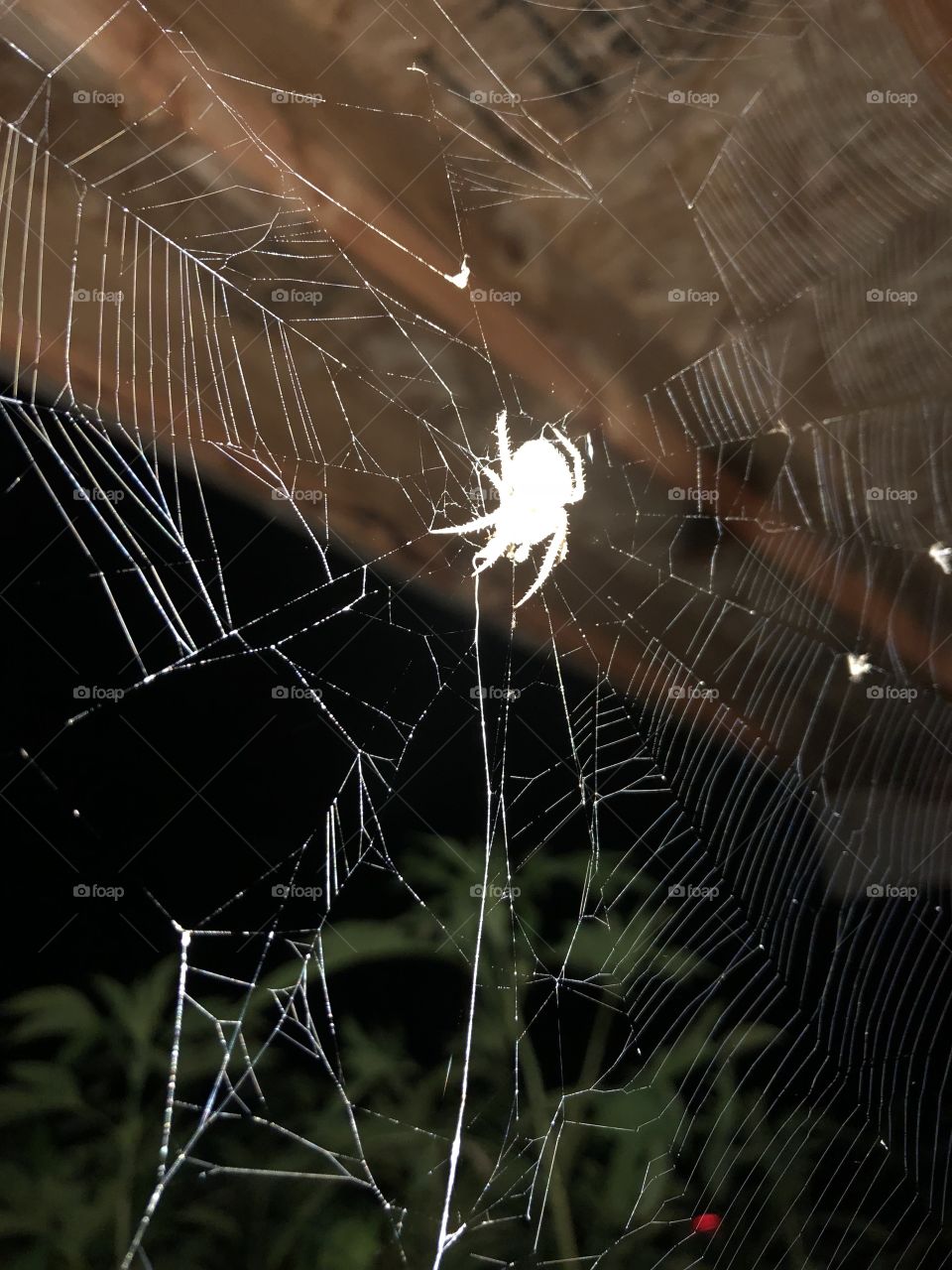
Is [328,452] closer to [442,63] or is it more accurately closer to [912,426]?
[442,63]

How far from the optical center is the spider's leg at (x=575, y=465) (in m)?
0.90

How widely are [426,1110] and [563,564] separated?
1.73 feet

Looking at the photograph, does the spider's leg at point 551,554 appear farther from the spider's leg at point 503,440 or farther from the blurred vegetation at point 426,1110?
the blurred vegetation at point 426,1110

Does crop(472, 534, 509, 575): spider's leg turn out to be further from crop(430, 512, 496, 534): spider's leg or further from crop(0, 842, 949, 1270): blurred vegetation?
crop(0, 842, 949, 1270): blurred vegetation

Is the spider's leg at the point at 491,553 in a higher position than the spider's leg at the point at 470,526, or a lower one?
lower

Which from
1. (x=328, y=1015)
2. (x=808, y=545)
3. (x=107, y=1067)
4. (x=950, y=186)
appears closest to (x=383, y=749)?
(x=328, y=1015)

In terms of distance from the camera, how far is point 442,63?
0.89 m

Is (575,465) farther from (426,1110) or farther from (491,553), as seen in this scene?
(426,1110)

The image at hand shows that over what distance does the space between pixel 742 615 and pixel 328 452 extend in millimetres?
436

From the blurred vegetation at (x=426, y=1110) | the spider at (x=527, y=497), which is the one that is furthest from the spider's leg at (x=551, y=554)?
the blurred vegetation at (x=426, y=1110)

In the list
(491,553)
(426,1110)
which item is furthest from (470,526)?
(426,1110)

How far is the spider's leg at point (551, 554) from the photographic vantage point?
0.91 meters

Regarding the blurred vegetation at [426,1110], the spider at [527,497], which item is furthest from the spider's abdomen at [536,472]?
the blurred vegetation at [426,1110]

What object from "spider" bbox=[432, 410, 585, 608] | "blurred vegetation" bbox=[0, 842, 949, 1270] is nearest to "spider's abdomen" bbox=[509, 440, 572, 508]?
"spider" bbox=[432, 410, 585, 608]
